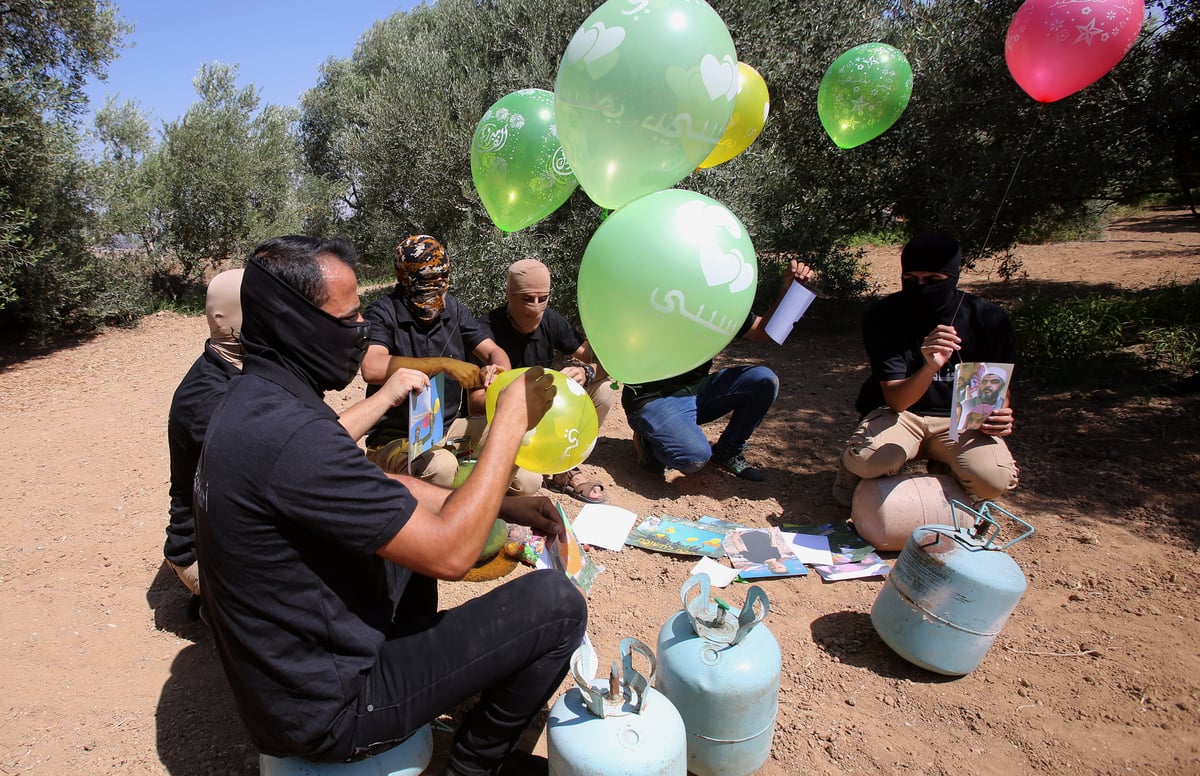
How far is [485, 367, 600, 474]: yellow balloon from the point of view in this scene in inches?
107

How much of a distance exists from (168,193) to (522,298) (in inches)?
437

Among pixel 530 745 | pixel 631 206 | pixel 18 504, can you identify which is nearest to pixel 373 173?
pixel 18 504

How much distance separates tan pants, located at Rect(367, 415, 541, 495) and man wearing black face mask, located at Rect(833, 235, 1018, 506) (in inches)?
76.3

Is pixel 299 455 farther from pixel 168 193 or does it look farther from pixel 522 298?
pixel 168 193

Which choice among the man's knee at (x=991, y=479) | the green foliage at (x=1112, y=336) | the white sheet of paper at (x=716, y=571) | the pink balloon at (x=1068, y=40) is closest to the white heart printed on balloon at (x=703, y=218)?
the white sheet of paper at (x=716, y=571)

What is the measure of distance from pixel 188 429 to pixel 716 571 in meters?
2.57

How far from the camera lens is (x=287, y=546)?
163 centimetres

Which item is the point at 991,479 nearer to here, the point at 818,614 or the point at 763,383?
the point at 818,614

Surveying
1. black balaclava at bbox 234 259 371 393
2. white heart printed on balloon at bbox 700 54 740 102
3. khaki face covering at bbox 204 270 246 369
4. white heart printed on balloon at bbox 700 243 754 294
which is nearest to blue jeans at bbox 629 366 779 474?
white heart printed on balloon at bbox 700 243 754 294

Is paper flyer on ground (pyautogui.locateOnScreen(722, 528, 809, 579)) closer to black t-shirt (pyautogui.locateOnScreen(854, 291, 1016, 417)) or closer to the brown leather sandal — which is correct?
the brown leather sandal

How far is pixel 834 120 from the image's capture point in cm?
534

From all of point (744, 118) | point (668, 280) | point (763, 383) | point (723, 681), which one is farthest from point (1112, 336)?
point (723, 681)

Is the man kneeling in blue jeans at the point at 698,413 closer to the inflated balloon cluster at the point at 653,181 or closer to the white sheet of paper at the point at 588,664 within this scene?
the inflated balloon cluster at the point at 653,181

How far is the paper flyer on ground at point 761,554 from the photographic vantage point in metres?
3.47
